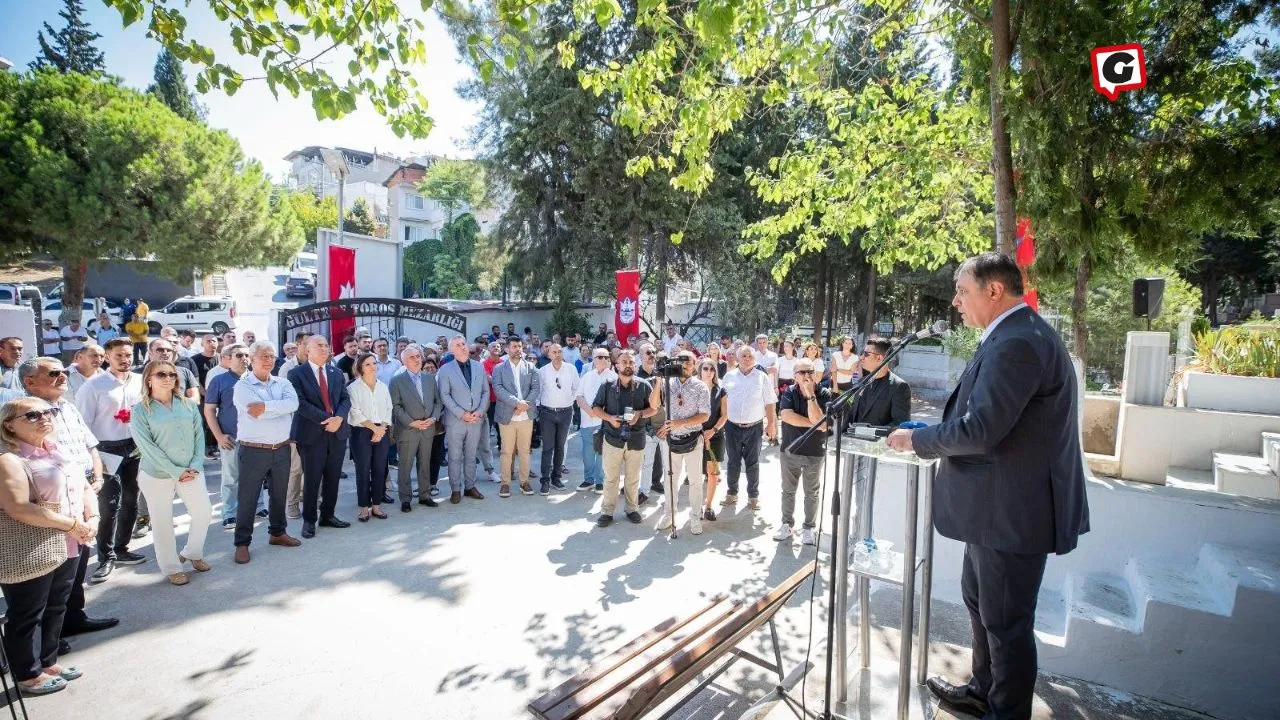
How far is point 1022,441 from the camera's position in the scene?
2.58 metres

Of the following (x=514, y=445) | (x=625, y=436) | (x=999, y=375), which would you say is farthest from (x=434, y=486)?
(x=999, y=375)

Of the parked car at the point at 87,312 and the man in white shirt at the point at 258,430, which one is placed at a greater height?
the parked car at the point at 87,312

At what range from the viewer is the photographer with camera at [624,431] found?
695cm

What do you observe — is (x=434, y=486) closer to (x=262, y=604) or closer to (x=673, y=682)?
(x=262, y=604)

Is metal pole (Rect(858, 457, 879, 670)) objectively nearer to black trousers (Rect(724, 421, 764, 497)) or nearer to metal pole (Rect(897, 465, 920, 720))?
metal pole (Rect(897, 465, 920, 720))

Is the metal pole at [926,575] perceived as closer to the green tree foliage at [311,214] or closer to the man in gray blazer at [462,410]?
the man in gray blazer at [462,410]

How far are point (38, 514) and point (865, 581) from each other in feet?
14.8

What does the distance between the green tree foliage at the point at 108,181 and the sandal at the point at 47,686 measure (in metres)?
18.7

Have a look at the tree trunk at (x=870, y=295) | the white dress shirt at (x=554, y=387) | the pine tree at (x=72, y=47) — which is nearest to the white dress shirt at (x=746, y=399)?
the white dress shirt at (x=554, y=387)

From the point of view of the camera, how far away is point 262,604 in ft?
15.8

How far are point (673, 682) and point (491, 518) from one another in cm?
463

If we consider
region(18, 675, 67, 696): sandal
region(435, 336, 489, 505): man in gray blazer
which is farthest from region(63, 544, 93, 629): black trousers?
region(435, 336, 489, 505): man in gray blazer

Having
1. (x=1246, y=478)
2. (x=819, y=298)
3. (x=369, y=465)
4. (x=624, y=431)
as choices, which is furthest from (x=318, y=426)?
(x=819, y=298)

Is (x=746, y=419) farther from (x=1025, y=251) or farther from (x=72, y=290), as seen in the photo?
(x=72, y=290)
